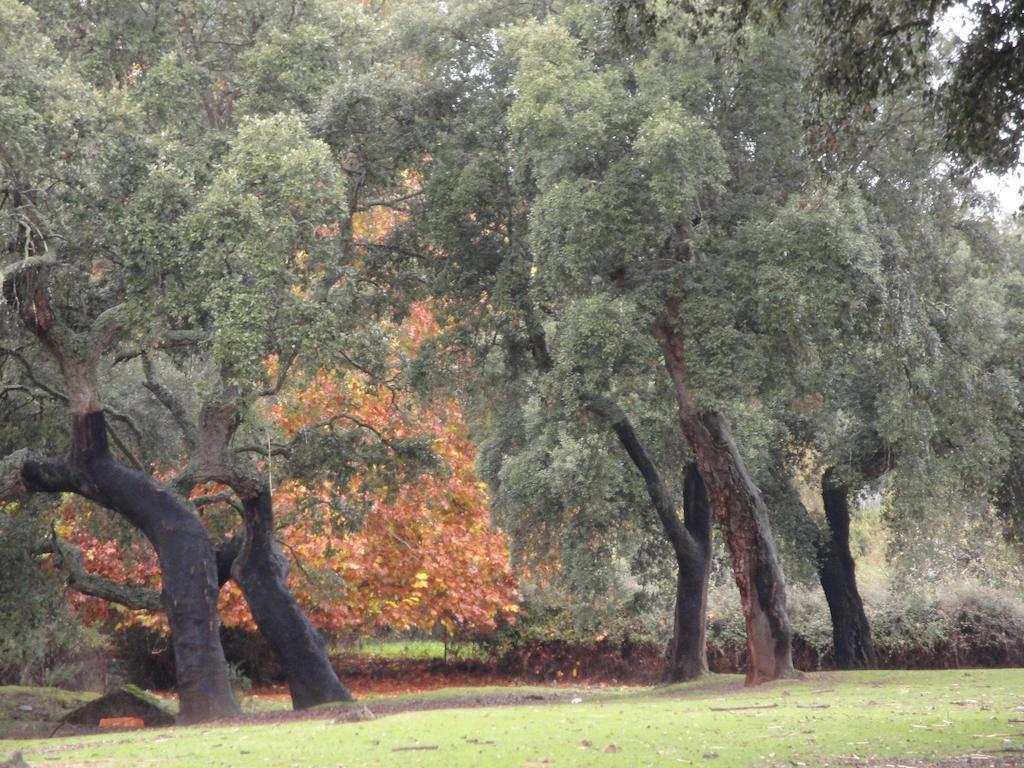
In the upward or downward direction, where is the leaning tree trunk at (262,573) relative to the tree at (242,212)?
downward

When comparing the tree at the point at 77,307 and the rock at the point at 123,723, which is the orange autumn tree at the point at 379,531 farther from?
the rock at the point at 123,723

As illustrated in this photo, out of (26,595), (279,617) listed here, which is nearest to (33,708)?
(26,595)

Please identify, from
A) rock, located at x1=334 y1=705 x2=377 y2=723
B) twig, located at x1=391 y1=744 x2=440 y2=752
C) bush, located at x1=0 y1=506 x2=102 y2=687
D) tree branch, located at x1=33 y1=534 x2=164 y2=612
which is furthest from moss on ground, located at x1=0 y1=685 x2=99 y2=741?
twig, located at x1=391 y1=744 x2=440 y2=752

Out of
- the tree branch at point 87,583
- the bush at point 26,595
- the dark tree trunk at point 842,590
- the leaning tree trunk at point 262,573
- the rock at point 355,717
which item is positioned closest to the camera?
the rock at point 355,717

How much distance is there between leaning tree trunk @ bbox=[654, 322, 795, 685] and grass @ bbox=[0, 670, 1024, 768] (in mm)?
2769

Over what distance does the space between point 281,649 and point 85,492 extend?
3.64m

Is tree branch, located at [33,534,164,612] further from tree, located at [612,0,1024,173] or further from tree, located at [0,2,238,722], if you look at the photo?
tree, located at [612,0,1024,173]

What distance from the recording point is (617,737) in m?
11.2

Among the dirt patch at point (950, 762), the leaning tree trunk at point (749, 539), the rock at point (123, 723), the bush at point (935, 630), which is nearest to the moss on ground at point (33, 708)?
the rock at point (123, 723)

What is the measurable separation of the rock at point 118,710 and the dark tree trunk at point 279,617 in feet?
6.23

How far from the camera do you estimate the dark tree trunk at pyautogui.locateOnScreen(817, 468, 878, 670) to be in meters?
25.0

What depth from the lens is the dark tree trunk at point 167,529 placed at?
16.5 meters

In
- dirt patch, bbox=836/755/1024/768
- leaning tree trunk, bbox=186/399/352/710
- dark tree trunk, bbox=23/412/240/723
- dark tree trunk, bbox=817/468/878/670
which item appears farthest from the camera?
dark tree trunk, bbox=817/468/878/670

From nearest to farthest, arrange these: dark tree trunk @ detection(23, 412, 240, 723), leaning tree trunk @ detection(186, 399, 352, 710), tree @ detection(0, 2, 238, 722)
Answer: tree @ detection(0, 2, 238, 722)
dark tree trunk @ detection(23, 412, 240, 723)
leaning tree trunk @ detection(186, 399, 352, 710)
